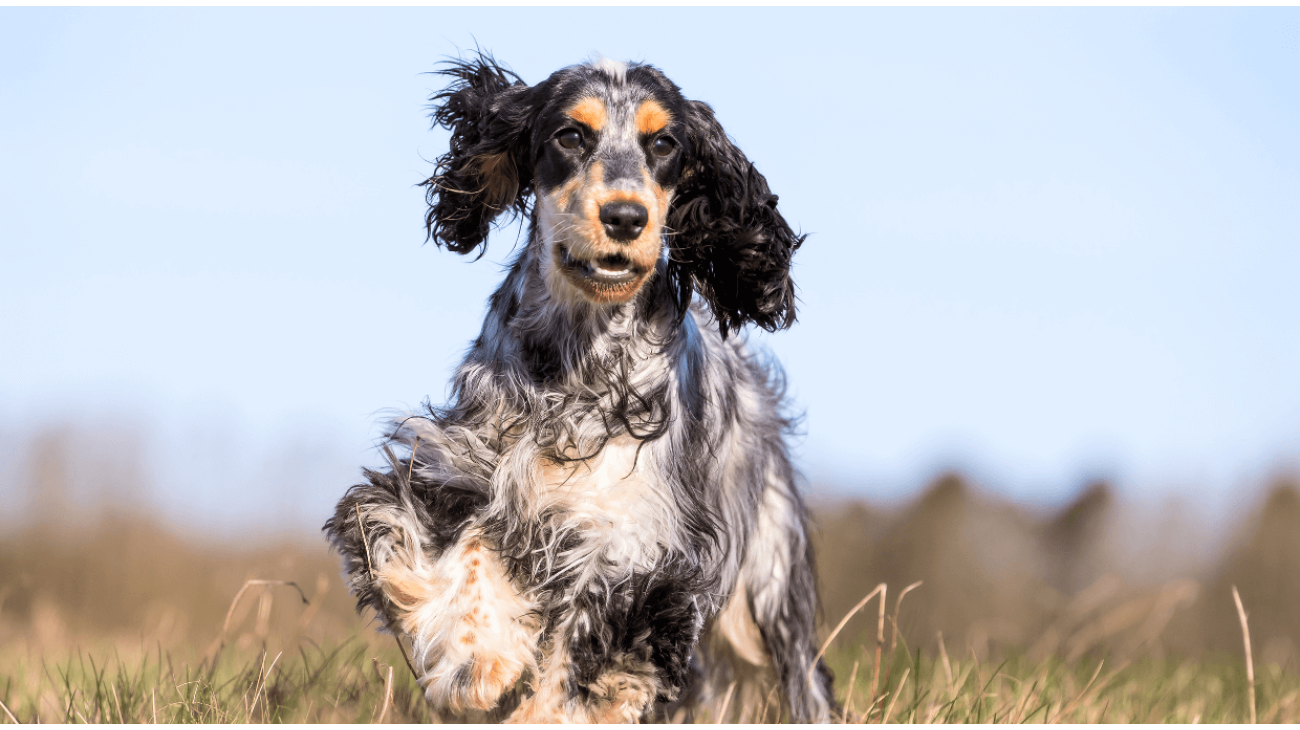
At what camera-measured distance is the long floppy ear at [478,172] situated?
3.51 meters

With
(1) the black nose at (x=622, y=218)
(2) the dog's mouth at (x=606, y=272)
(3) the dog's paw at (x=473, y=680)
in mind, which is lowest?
(3) the dog's paw at (x=473, y=680)

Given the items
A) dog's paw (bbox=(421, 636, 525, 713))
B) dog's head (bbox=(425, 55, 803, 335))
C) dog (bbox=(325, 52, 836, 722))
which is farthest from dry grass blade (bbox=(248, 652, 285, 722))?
dog's head (bbox=(425, 55, 803, 335))

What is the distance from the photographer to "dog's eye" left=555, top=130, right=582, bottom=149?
3117 millimetres

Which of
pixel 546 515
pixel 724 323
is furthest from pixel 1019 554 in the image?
pixel 546 515

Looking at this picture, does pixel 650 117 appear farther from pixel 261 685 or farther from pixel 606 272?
pixel 261 685

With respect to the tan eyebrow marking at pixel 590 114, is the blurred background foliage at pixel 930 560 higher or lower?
lower

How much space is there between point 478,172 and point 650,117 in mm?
725

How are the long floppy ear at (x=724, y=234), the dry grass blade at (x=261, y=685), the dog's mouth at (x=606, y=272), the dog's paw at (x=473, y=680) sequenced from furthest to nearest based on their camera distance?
1. the long floppy ear at (x=724, y=234)
2. the dry grass blade at (x=261, y=685)
3. the dog's mouth at (x=606, y=272)
4. the dog's paw at (x=473, y=680)

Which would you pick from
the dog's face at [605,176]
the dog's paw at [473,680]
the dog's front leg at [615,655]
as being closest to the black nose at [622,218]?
the dog's face at [605,176]

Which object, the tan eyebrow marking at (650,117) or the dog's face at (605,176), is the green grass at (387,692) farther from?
the tan eyebrow marking at (650,117)

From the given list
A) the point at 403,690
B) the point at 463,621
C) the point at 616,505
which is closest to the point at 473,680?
the point at 463,621

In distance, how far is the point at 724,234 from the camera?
3.49m

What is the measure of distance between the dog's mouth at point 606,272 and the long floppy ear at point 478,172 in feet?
2.20

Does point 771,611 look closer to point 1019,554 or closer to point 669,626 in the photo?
point 669,626
